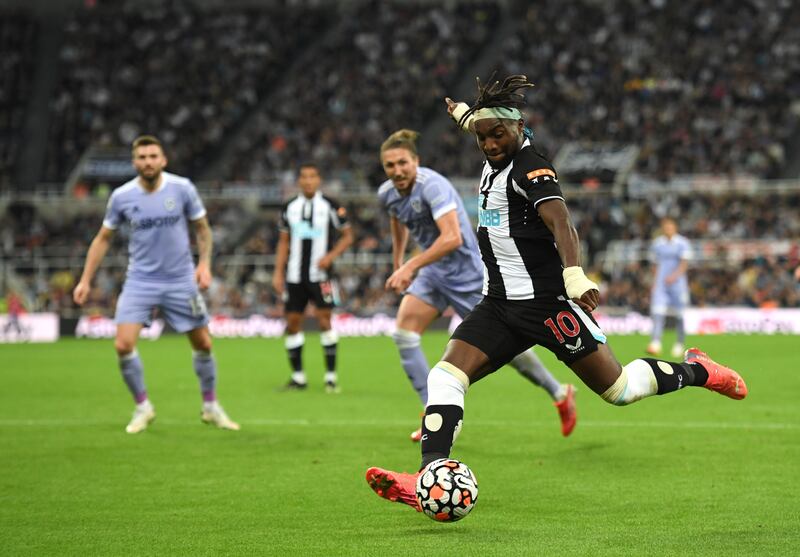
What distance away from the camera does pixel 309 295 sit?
15.8 m

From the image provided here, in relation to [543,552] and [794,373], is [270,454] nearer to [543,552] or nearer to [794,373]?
[543,552]

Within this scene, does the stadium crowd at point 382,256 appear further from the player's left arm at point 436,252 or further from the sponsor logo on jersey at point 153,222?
the player's left arm at point 436,252

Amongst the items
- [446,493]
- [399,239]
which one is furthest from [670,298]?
[446,493]

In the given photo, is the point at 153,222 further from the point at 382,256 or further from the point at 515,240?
the point at 382,256

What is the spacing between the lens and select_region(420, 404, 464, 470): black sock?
256 inches

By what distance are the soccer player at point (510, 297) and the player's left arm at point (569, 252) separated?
30mm

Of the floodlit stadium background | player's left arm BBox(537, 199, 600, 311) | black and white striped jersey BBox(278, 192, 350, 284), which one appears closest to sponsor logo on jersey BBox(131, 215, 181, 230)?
black and white striped jersey BBox(278, 192, 350, 284)

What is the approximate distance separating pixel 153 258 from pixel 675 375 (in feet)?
18.1

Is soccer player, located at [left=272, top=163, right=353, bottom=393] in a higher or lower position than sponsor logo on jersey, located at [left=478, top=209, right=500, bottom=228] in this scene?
lower

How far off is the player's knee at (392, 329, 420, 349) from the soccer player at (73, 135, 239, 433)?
1.88 metres

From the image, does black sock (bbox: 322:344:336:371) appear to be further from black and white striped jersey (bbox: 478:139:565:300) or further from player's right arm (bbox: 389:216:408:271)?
black and white striped jersey (bbox: 478:139:565:300)

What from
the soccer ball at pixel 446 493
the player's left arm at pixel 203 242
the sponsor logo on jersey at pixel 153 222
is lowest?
Answer: the soccer ball at pixel 446 493

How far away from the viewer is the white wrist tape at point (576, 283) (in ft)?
20.1

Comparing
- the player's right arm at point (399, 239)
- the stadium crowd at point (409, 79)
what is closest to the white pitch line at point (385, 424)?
the player's right arm at point (399, 239)
